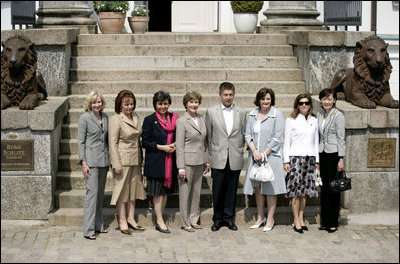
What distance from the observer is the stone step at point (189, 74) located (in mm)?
13070

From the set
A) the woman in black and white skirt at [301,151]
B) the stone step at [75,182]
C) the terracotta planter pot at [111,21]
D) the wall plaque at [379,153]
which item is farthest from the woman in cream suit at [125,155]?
the terracotta planter pot at [111,21]

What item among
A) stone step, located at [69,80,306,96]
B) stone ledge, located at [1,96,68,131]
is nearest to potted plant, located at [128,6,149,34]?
stone step, located at [69,80,306,96]

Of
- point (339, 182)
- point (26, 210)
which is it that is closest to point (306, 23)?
point (339, 182)

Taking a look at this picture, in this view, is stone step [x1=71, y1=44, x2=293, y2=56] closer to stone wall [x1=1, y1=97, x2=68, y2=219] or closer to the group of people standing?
stone wall [x1=1, y1=97, x2=68, y2=219]

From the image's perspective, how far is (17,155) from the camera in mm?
10273

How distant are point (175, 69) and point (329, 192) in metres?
4.33

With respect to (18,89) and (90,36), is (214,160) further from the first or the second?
(90,36)

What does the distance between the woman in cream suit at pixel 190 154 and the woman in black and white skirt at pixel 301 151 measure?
103 centimetres

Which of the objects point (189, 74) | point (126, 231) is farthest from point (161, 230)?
point (189, 74)

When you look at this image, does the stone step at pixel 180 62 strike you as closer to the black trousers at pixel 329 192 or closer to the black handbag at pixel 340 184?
the black trousers at pixel 329 192

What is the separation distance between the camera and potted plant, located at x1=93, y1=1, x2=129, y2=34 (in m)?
15.1

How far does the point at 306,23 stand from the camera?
48.5 ft

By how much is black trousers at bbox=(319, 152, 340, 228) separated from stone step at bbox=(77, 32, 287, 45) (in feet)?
15.5

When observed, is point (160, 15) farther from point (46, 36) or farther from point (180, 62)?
point (46, 36)
